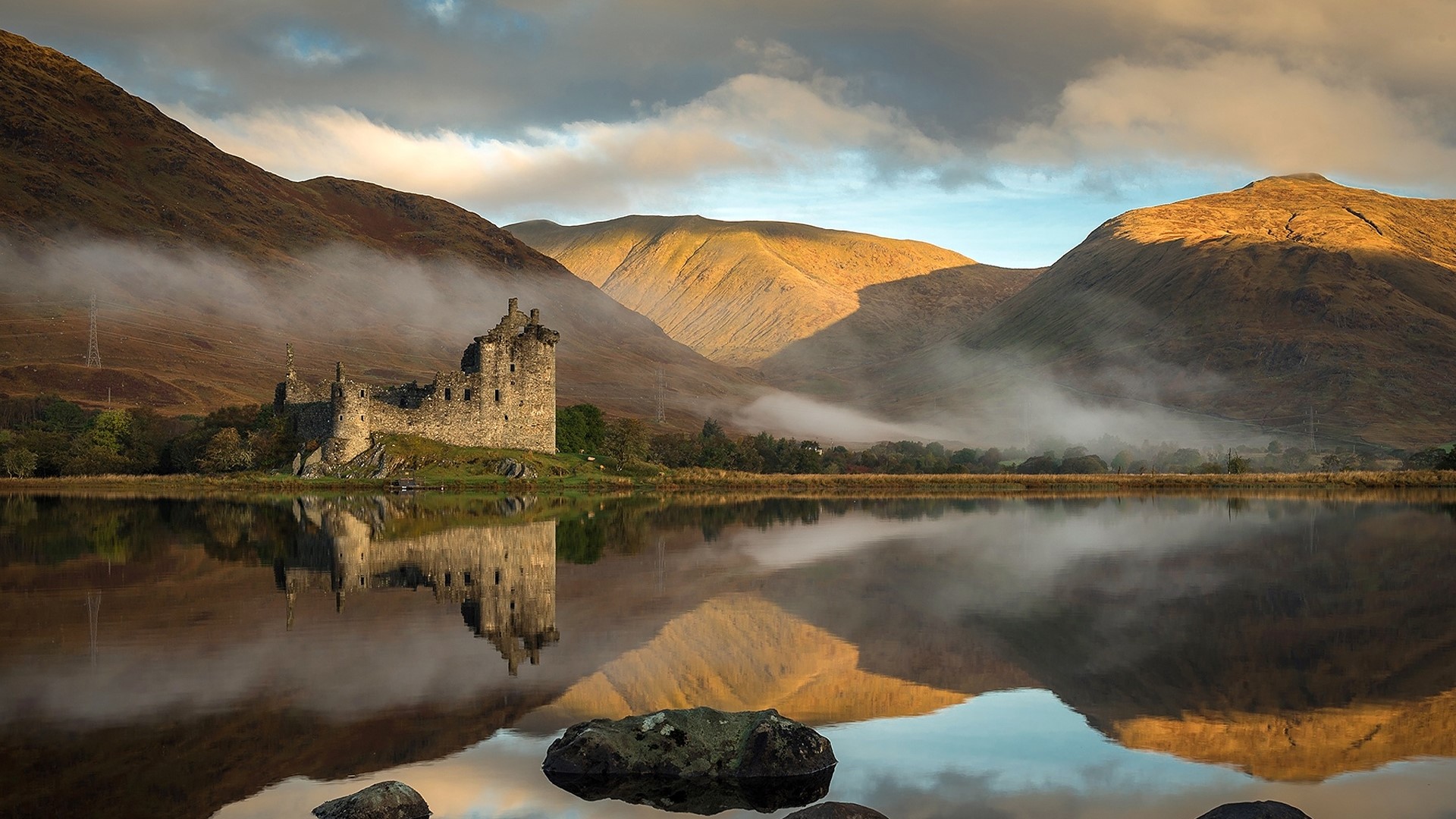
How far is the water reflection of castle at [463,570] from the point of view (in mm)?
19500

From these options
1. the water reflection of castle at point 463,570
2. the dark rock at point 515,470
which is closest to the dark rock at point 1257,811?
the water reflection of castle at point 463,570

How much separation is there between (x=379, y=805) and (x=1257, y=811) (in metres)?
7.08

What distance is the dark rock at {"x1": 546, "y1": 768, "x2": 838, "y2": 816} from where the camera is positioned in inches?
428

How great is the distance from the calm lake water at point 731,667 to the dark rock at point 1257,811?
1.29 m

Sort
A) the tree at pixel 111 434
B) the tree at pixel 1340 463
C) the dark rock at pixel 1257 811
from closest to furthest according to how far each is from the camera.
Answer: the dark rock at pixel 1257 811 < the tree at pixel 111 434 < the tree at pixel 1340 463

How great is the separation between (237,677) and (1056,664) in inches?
426

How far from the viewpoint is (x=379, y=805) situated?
32.9 feet

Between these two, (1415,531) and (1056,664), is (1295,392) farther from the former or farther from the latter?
(1056,664)

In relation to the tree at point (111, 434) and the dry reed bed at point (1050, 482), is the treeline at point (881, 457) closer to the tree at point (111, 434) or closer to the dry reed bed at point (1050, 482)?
the dry reed bed at point (1050, 482)

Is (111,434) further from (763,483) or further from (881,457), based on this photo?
(881,457)

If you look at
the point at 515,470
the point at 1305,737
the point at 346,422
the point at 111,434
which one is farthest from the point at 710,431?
the point at 1305,737

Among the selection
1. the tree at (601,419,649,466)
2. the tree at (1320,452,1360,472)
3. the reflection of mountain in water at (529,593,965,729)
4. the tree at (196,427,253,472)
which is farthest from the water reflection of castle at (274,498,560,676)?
the tree at (1320,452,1360,472)

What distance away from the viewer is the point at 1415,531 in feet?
129

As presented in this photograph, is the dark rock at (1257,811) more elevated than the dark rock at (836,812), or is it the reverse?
the dark rock at (1257,811)
